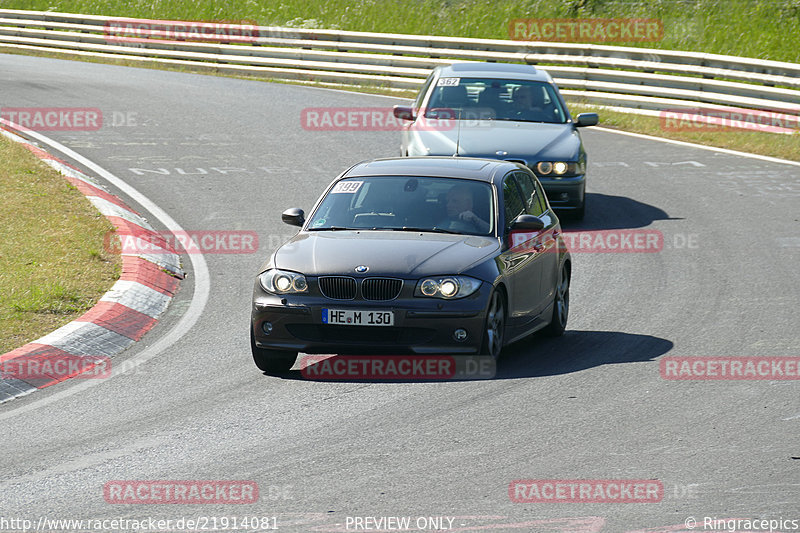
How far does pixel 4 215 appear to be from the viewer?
1428 centimetres

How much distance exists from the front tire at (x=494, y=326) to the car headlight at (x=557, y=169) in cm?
613

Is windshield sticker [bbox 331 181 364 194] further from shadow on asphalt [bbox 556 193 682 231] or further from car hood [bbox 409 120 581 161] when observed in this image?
shadow on asphalt [bbox 556 193 682 231]

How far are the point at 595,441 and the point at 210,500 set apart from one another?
2.33 metres

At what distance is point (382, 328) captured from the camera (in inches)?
354

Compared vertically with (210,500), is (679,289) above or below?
below

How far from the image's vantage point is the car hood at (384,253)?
30.1 ft

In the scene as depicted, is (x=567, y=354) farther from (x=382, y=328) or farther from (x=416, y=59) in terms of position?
(x=416, y=59)

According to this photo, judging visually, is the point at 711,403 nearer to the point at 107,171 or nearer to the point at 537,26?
the point at 107,171

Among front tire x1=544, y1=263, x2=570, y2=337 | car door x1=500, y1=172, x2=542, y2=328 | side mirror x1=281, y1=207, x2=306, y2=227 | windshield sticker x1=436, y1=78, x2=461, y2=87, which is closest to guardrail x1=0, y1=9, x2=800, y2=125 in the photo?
windshield sticker x1=436, y1=78, x2=461, y2=87

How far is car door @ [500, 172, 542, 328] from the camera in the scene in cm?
984

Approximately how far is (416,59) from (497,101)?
12.8 meters

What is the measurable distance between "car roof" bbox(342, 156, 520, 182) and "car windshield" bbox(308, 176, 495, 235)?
0.08 metres

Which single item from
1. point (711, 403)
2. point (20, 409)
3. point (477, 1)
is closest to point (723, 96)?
point (477, 1)

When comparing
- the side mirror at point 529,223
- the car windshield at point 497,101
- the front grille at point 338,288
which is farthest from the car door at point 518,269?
the car windshield at point 497,101
